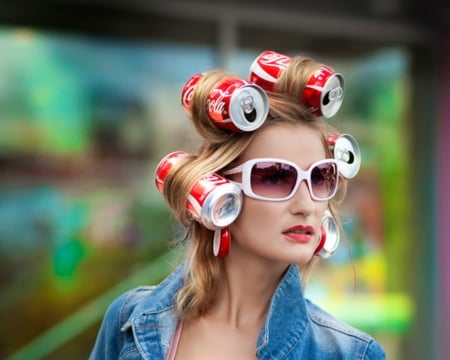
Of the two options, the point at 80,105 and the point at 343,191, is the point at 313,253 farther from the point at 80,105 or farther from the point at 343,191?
the point at 80,105

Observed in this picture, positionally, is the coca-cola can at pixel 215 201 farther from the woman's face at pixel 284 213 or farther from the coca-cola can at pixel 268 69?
the coca-cola can at pixel 268 69

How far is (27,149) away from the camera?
4.41m

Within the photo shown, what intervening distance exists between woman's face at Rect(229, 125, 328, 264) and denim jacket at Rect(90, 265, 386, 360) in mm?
116

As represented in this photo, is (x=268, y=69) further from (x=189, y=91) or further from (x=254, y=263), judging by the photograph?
(x=254, y=263)

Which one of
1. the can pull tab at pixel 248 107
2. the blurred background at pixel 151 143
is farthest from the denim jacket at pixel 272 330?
the blurred background at pixel 151 143

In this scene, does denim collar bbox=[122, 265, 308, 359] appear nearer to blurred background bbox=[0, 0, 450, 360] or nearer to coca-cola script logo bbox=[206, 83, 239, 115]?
coca-cola script logo bbox=[206, 83, 239, 115]

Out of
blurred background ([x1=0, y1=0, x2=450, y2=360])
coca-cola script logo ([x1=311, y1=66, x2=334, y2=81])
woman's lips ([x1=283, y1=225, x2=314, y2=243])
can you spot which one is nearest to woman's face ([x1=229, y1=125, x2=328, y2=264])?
woman's lips ([x1=283, y1=225, x2=314, y2=243])

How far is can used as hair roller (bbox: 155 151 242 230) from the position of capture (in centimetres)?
147

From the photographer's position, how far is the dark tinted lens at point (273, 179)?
1.50m

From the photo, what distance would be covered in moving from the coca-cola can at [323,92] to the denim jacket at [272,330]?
35 centimetres

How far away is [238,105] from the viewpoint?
1.49 metres

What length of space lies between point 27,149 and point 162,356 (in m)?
3.06

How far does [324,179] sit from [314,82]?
0.21m

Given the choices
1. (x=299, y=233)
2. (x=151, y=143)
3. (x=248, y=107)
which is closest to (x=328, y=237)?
(x=299, y=233)
